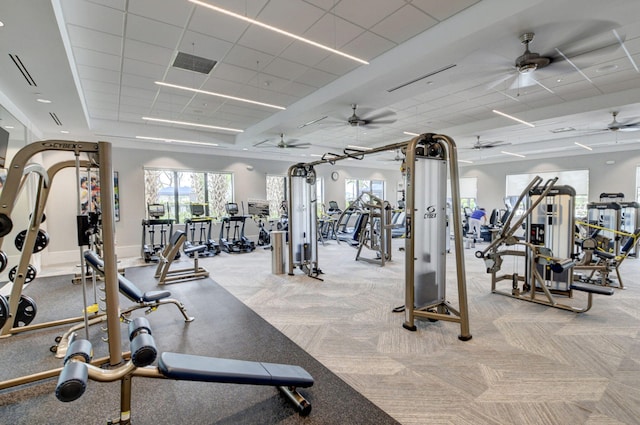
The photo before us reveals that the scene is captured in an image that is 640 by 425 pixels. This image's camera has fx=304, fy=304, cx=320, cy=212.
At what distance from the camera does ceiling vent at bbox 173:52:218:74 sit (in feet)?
14.8

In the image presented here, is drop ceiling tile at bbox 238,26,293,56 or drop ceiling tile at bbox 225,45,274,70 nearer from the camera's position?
drop ceiling tile at bbox 238,26,293,56

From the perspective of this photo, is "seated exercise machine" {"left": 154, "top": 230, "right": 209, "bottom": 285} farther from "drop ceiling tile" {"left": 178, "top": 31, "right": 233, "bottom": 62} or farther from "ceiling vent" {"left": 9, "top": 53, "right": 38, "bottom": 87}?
"drop ceiling tile" {"left": 178, "top": 31, "right": 233, "bottom": 62}

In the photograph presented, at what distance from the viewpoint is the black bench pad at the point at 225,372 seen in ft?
5.94

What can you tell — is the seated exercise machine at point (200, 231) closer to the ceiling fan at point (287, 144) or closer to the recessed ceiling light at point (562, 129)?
the ceiling fan at point (287, 144)

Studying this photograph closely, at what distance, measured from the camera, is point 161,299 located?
370cm

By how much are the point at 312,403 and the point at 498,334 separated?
2.33m

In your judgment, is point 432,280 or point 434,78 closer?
point 432,280

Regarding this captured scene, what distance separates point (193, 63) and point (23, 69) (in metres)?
2.06

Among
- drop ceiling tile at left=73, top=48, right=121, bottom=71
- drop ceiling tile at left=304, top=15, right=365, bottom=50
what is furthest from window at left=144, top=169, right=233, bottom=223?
drop ceiling tile at left=304, top=15, right=365, bottom=50

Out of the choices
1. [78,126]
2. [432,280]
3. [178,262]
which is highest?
[78,126]

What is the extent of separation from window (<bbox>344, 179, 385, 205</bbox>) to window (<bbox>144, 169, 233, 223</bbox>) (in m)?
5.70

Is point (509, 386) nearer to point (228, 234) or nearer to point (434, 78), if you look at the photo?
point (434, 78)

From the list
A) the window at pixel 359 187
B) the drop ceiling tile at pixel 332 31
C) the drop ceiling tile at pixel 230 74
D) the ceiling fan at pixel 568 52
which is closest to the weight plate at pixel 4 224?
the drop ceiling tile at pixel 230 74

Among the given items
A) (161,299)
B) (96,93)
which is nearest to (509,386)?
(161,299)
